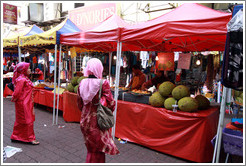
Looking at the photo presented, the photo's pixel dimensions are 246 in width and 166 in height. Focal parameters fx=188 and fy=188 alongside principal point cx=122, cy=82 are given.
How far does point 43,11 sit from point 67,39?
14.1 m

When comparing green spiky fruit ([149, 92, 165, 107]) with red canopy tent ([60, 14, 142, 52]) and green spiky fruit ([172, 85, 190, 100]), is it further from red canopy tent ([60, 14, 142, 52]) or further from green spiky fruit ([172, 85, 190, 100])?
red canopy tent ([60, 14, 142, 52])

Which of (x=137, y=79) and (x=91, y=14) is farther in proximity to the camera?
(x=91, y=14)

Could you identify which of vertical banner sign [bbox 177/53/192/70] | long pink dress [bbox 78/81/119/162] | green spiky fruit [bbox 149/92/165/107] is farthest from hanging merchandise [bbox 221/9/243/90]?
vertical banner sign [bbox 177/53/192/70]

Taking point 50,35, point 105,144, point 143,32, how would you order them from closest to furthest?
1. point 105,144
2. point 143,32
3. point 50,35

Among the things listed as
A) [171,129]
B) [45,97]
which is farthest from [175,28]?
[45,97]

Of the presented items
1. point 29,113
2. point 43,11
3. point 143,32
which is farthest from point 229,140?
point 43,11

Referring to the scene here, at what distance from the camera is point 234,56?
220 cm

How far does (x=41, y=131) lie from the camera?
5258mm

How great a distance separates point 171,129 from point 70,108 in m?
3.47

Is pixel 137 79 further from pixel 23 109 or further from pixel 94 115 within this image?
pixel 94 115

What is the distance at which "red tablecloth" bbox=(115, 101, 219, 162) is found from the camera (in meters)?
3.57

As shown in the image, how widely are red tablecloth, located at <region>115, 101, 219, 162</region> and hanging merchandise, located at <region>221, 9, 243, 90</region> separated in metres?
1.48

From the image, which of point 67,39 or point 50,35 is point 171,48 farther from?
point 50,35

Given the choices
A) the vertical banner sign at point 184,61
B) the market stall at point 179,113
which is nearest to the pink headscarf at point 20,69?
the market stall at point 179,113
